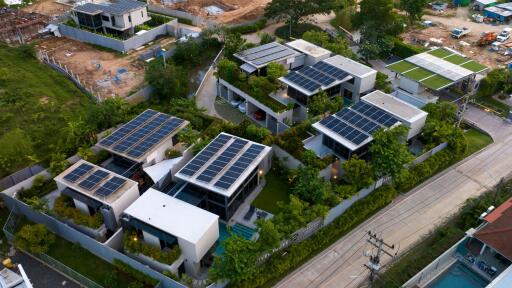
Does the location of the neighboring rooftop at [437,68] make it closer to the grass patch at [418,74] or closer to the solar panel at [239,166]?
the grass patch at [418,74]

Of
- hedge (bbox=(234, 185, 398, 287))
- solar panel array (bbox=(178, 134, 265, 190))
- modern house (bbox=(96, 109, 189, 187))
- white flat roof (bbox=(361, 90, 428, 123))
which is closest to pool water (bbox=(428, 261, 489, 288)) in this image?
hedge (bbox=(234, 185, 398, 287))

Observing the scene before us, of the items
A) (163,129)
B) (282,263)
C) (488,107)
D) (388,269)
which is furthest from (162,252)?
(488,107)

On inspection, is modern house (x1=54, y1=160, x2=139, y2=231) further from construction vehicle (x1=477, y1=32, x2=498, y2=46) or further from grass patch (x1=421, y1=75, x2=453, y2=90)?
construction vehicle (x1=477, y1=32, x2=498, y2=46)

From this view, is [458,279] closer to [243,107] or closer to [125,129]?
[243,107]

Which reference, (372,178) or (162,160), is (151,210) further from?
(372,178)

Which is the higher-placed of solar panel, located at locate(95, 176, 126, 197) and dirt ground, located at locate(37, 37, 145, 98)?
solar panel, located at locate(95, 176, 126, 197)

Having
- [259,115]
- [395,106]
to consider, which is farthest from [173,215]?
[395,106]

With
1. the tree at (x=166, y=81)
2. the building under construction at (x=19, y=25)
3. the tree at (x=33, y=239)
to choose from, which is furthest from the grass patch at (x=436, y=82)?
the building under construction at (x=19, y=25)
